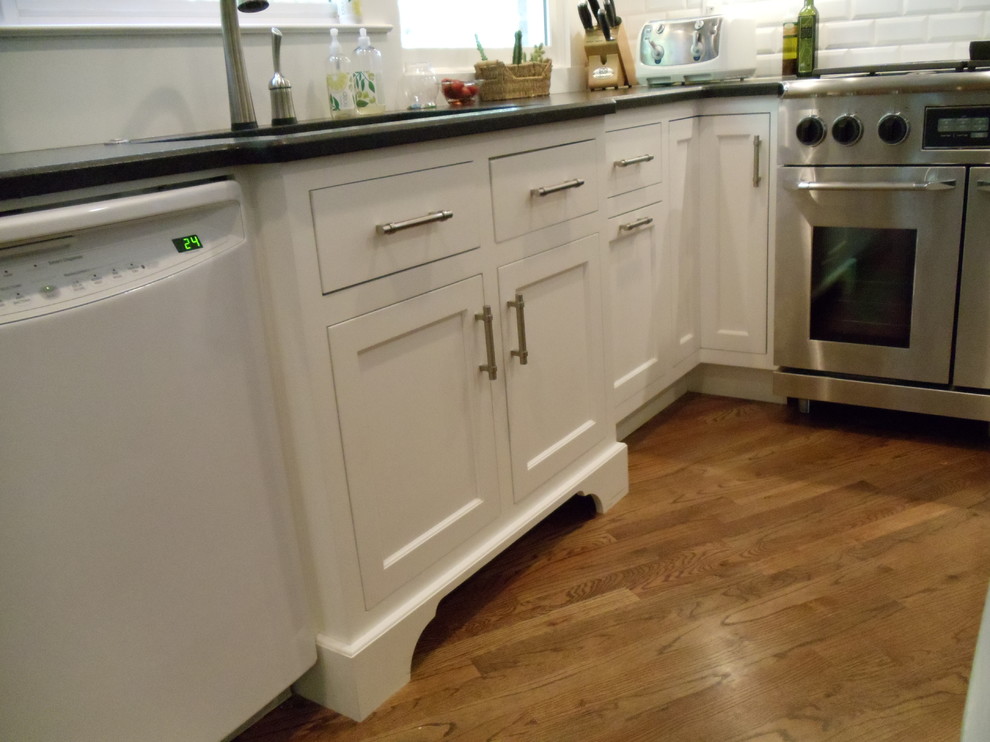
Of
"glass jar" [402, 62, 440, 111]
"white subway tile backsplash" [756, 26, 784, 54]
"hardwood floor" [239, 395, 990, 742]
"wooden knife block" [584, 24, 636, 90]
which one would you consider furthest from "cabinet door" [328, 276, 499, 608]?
"white subway tile backsplash" [756, 26, 784, 54]

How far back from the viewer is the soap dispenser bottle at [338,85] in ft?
7.15

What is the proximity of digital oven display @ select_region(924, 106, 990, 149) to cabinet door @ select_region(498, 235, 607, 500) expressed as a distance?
961 mm

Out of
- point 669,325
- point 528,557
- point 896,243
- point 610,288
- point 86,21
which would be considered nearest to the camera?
point 86,21

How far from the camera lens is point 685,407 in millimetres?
2930

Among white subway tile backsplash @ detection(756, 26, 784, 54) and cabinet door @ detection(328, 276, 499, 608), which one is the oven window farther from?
cabinet door @ detection(328, 276, 499, 608)

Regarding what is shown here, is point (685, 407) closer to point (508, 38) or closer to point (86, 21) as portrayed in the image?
point (508, 38)

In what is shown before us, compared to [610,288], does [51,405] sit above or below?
above

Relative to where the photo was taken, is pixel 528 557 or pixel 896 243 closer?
pixel 528 557

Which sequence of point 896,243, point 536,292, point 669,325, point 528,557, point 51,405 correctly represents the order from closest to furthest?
point 51,405 < point 536,292 < point 528,557 < point 896,243 < point 669,325

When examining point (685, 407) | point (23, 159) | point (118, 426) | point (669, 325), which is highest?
point (23, 159)

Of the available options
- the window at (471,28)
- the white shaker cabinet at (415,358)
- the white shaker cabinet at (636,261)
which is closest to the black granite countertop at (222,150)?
the white shaker cabinet at (415,358)

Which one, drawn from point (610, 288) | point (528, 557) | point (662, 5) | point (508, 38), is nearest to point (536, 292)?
point (610, 288)

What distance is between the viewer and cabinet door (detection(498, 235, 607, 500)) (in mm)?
1840

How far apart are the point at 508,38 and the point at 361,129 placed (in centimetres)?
179
